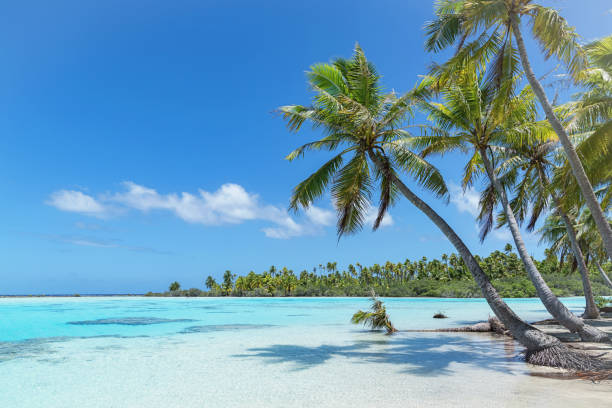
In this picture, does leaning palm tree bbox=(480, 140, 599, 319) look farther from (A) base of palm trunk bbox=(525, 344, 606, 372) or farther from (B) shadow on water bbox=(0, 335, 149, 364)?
(B) shadow on water bbox=(0, 335, 149, 364)

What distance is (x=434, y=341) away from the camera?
385 inches

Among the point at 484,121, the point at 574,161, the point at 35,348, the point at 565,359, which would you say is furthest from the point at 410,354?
the point at 35,348

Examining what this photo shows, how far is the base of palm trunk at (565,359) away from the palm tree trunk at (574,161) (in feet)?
5.54

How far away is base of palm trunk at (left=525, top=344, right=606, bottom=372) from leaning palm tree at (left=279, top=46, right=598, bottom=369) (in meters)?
2.53

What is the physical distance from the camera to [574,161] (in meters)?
6.15

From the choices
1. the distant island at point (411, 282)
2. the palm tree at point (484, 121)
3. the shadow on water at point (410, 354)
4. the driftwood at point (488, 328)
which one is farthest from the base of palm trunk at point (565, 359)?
the distant island at point (411, 282)

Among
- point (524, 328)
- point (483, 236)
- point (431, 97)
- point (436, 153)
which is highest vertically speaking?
point (431, 97)

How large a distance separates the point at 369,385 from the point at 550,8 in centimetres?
696

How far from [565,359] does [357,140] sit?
569 centimetres

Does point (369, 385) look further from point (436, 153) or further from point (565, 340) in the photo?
point (436, 153)

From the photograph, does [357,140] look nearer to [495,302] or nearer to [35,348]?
[495,302]

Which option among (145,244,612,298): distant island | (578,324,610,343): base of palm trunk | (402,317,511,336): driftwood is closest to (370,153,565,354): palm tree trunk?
(578,324,610,343): base of palm trunk

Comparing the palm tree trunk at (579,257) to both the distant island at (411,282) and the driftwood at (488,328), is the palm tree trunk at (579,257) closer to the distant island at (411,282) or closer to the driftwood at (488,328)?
the driftwood at (488,328)

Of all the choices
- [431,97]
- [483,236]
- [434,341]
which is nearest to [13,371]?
[434,341]
